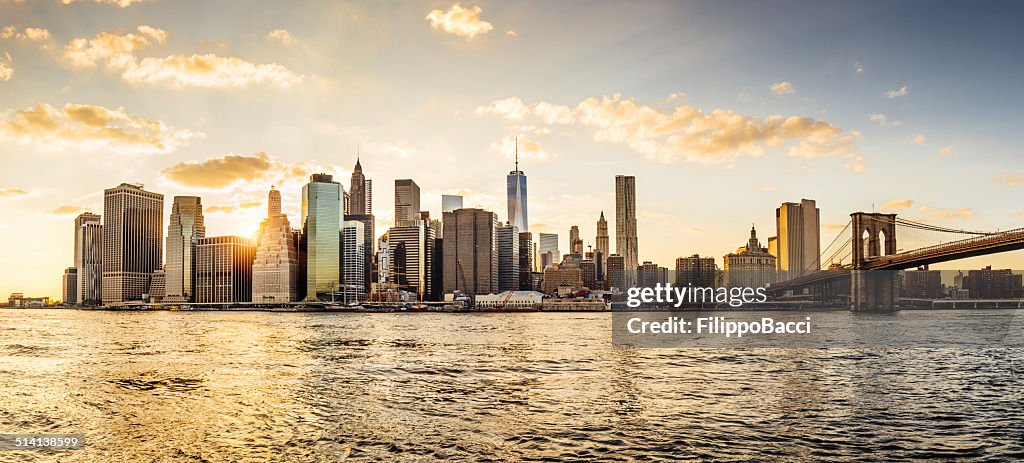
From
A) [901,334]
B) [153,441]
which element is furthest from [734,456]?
[901,334]

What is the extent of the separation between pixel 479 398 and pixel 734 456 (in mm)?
13553

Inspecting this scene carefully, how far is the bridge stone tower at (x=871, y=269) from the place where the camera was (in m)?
144

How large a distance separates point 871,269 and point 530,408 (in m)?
130

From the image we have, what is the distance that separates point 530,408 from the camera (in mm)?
29422

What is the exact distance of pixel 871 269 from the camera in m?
140

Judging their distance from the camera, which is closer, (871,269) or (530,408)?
(530,408)

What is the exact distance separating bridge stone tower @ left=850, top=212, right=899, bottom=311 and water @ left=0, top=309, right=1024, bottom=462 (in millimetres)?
96879

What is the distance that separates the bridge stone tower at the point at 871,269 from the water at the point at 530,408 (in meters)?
96.9

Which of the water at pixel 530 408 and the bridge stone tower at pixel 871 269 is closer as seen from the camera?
the water at pixel 530 408

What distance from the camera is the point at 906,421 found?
26594mm

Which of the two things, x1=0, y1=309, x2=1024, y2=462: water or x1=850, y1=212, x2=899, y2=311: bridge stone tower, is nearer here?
x1=0, y1=309, x2=1024, y2=462: water

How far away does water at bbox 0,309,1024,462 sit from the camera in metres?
22.6

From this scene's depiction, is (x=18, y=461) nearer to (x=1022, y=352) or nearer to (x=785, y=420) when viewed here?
(x=785, y=420)

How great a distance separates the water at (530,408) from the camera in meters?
22.6
